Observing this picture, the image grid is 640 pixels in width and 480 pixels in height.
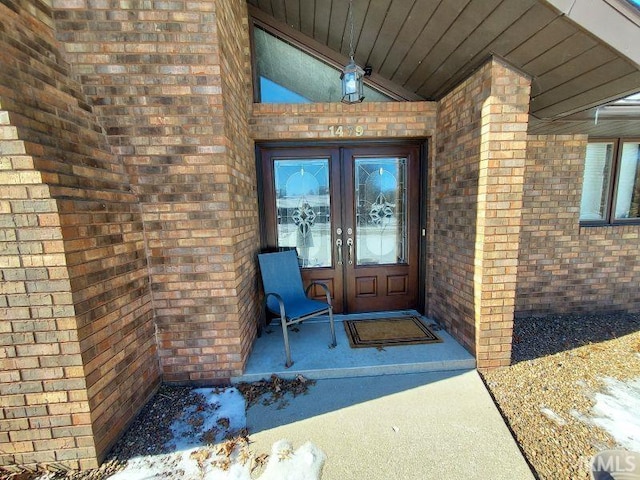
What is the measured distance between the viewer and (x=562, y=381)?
218cm

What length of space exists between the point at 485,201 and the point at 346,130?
158cm

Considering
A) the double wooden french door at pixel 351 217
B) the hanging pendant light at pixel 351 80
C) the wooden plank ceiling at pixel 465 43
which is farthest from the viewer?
the double wooden french door at pixel 351 217

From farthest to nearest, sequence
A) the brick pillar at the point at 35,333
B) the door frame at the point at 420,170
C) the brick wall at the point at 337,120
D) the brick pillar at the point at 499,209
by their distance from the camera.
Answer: the door frame at the point at 420,170 → the brick wall at the point at 337,120 → the brick pillar at the point at 499,209 → the brick pillar at the point at 35,333

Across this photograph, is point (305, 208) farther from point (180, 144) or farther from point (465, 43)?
point (465, 43)

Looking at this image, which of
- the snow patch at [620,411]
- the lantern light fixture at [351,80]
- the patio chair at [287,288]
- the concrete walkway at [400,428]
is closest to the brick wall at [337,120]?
the lantern light fixture at [351,80]

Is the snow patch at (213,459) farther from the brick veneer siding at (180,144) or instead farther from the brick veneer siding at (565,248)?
the brick veneer siding at (565,248)

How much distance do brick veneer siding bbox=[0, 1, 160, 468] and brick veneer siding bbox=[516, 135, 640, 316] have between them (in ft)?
14.4

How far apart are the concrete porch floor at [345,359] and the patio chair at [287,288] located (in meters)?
0.20

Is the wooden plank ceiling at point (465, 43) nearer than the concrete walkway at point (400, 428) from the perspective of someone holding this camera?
No

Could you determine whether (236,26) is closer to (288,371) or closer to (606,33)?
(606,33)

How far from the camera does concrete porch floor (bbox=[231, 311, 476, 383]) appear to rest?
2268 mm

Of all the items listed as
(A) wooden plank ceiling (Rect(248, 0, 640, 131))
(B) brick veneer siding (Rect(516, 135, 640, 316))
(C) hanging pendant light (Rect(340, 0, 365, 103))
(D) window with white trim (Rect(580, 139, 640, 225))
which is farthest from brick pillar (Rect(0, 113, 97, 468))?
(D) window with white trim (Rect(580, 139, 640, 225))

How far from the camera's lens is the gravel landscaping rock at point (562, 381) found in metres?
1.58

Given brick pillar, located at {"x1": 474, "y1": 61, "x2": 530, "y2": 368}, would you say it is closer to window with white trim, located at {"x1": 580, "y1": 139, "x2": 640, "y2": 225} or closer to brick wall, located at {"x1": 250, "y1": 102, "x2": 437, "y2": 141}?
brick wall, located at {"x1": 250, "y1": 102, "x2": 437, "y2": 141}
